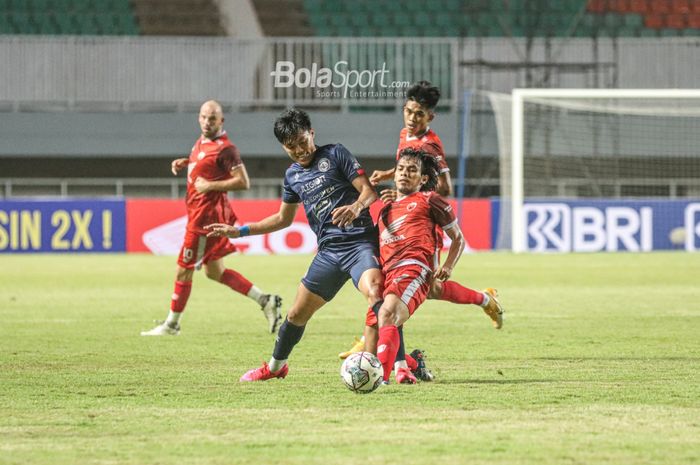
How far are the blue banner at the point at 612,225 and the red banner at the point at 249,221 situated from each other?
1.60ft

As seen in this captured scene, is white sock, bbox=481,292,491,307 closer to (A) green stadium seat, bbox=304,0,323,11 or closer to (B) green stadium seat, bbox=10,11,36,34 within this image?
(A) green stadium seat, bbox=304,0,323,11

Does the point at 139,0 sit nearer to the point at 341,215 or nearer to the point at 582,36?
the point at 582,36

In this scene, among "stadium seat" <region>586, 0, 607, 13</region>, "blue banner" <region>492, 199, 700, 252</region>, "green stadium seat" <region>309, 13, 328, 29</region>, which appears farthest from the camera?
"green stadium seat" <region>309, 13, 328, 29</region>

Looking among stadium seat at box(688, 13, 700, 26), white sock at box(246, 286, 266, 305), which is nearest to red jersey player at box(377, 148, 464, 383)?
white sock at box(246, 286, 266, 305)

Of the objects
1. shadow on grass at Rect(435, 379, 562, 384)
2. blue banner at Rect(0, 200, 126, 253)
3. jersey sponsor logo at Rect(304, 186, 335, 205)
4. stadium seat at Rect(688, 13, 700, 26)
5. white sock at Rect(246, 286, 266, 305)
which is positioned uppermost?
stadium seat at Rect(688, 13, 700, 26)

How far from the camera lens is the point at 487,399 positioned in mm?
6516

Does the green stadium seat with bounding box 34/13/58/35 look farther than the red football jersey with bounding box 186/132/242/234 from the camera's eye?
Yes

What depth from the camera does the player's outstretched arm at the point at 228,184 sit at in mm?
10352

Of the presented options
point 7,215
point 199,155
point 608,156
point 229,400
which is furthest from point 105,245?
point 229,400

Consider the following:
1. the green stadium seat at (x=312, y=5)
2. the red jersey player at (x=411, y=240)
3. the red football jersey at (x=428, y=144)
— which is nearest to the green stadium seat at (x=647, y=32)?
the green stadium seat at (x=312, y=5)

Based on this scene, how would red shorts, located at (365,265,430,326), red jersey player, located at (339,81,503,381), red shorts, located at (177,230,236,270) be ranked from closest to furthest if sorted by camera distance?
1. red shorts, located at (365,265,430,326)
2. red jersey player, located at (339,81,503,381)
3. red shorts, located at (177,230,236,270)

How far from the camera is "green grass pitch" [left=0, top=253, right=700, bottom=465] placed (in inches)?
201

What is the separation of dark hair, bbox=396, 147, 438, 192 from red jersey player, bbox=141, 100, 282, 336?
311 centimetres

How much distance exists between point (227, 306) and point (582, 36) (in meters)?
18.5
